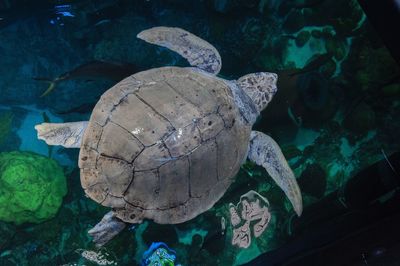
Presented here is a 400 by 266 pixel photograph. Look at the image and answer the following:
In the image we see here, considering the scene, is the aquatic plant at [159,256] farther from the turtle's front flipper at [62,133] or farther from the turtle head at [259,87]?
the turtle head at [259,87]

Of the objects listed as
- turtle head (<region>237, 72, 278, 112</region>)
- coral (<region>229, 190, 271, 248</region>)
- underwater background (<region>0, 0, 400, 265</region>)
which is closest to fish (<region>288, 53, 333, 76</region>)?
underwater background (<region>0, 0, 400, 265</region>)

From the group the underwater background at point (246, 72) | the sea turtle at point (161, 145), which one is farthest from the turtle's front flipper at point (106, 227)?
the underwater background at point (246, 72)

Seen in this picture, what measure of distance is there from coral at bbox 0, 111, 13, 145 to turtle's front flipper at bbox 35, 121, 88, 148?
3.27 feet

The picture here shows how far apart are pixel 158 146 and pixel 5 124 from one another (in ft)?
6.50

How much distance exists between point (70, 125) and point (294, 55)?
91.8 inches

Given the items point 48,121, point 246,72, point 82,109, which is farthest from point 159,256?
point 246,72

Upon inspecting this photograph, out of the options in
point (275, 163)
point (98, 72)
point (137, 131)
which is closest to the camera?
point (137, 131)

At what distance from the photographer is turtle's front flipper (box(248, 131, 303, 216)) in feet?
8.70

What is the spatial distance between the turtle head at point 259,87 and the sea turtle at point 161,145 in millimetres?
219

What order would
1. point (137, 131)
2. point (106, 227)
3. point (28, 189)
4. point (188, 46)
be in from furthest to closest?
point (188, 46)
point (28, 189)
point (106, 227)
point (137, 131)

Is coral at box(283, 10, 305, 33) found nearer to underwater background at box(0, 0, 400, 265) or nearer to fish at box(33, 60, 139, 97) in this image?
underwater background at box(0, 0, 400, 265)

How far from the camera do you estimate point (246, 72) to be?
11.3 feet

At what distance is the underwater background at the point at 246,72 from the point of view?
10.5 ft

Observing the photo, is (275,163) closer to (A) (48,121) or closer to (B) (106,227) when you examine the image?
(B) (106,227)
